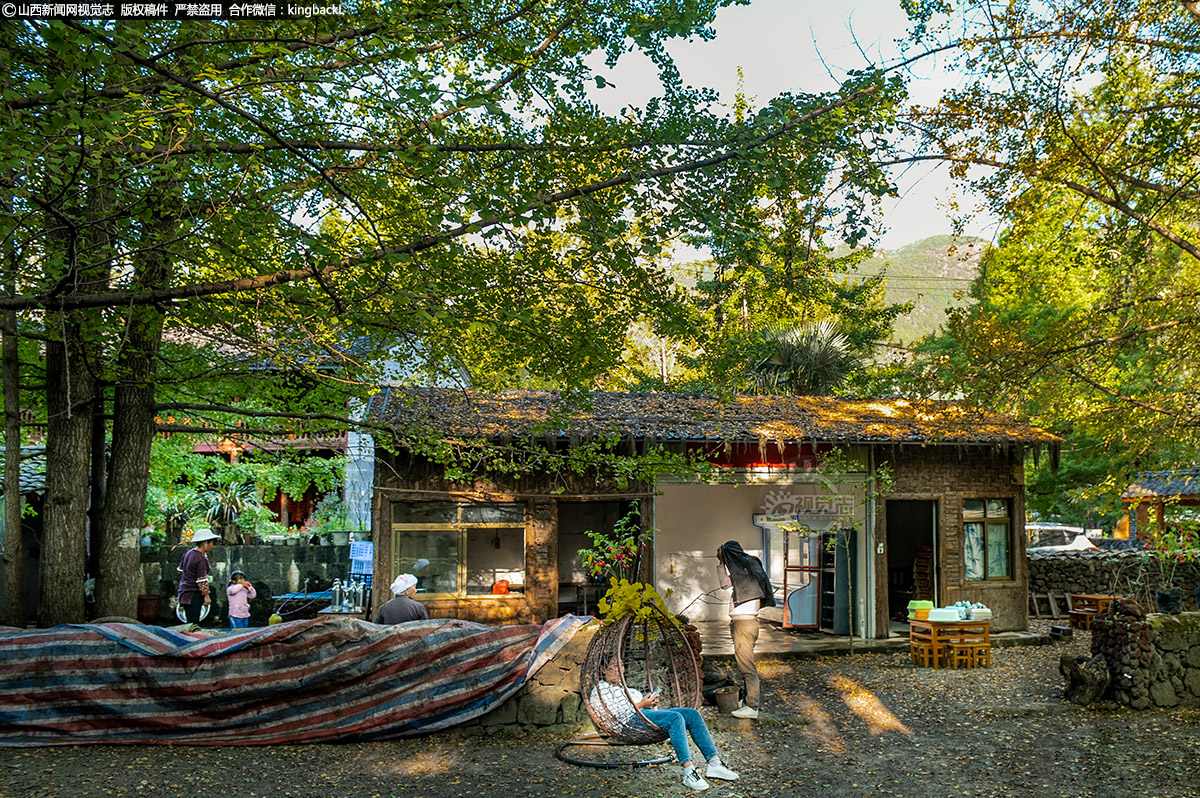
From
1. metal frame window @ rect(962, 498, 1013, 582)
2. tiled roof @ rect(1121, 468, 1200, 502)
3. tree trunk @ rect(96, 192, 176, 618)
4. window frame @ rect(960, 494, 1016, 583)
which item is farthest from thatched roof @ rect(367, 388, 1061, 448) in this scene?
tiled roof @ rect(1121, 468, 1200, 502)

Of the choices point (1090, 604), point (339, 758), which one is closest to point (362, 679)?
point (339, 758)

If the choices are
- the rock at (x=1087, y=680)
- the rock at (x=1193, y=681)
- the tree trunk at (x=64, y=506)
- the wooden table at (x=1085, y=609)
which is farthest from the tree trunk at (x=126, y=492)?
the wooden table at (x=1085, y=609)

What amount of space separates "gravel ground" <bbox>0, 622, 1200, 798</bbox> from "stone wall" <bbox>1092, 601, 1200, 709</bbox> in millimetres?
233

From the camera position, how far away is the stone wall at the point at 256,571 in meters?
12.6

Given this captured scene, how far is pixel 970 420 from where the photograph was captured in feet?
38.5

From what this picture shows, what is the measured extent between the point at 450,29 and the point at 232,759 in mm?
5735

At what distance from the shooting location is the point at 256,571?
12773mm

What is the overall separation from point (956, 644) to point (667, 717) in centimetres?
666

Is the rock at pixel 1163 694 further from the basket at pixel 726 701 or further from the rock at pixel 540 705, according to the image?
the rock at pixel 540 705

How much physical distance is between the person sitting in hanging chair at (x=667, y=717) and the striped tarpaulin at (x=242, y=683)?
Result: 1.10m

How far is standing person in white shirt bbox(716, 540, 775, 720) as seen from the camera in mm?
8422

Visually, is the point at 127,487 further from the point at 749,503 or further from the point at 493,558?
the point at 749,503

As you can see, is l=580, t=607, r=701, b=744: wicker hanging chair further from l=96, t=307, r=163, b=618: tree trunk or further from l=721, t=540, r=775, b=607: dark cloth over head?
l=96, t=307, r=163, b=618: tree trunk

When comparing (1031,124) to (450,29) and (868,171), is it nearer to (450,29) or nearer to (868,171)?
(868,171)
